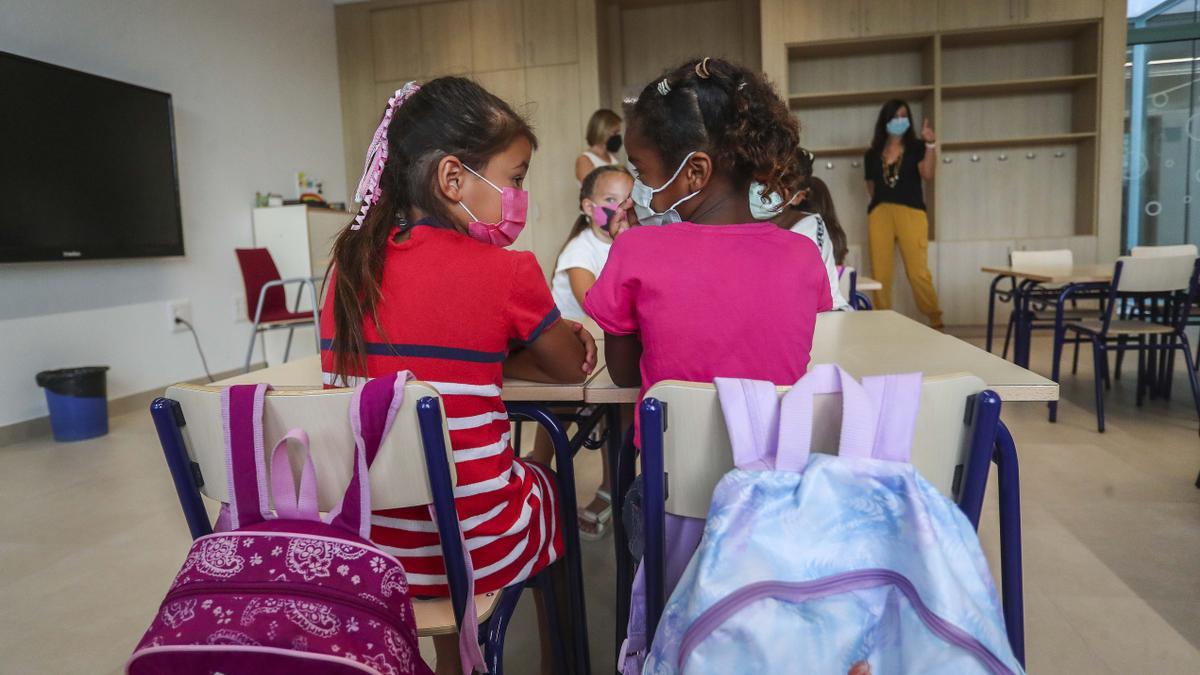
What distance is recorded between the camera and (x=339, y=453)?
0.82 metres

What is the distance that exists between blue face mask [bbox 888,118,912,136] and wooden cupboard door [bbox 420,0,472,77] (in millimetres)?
3120

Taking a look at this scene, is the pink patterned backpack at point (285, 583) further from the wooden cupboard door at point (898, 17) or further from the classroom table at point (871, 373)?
the wooden cupboard door at point (898, 17)

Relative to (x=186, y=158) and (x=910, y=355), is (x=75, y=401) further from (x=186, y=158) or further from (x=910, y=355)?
(x=910, y=355)

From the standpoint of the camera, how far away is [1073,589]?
1.72 metres

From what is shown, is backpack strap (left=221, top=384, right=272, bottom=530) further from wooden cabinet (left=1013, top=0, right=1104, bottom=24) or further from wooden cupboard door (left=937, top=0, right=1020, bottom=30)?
wooden cabinet (left=1013, top=0, right=1104, bottom=24)

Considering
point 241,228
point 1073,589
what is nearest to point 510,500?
point 1073,589

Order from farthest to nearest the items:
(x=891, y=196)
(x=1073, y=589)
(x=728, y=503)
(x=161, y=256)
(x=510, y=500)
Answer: (x=891, y=196) < (x=161, y=256) < (x=1073, y=589) < (x=510, y=500) < (x=728, y=503)

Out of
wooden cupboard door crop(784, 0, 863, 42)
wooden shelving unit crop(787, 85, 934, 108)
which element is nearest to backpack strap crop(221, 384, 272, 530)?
wooden shelving unit crop(787, 85, 934, 108)

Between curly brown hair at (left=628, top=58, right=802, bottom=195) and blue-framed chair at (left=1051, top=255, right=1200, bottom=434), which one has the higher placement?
curly brown hair at (left=628, top=58, right=802, bottom=195)

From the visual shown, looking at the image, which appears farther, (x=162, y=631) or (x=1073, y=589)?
(x=1073, y=589)

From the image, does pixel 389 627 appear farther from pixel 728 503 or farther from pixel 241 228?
pixel 241 228

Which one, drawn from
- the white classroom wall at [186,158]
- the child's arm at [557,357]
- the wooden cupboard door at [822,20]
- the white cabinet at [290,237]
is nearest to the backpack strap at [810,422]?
the child's arm at [557,357]

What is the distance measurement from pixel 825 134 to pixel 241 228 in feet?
13.7

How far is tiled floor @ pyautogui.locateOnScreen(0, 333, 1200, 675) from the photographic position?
1551mm
